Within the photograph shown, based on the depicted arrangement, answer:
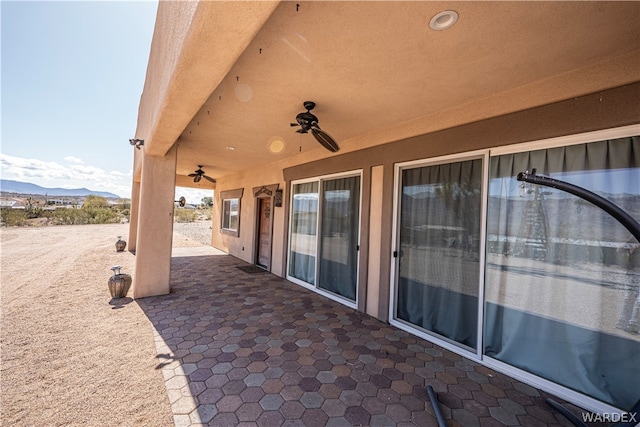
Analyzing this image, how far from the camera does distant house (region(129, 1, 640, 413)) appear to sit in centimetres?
163

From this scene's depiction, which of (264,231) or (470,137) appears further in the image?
(264,231)

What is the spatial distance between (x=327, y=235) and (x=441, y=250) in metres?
2.17

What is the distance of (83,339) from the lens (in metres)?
2.77

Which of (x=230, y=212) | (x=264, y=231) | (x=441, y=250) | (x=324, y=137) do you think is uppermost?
(x=324, y=137)

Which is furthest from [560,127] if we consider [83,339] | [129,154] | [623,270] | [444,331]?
[129,154]


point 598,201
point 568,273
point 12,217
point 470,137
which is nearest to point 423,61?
point 470,137

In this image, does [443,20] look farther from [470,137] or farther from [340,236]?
[340,236]

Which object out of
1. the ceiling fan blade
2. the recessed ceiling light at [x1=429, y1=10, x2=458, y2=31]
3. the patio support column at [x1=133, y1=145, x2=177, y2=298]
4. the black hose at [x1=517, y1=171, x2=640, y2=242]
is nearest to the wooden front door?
the patio support column at [x1=133, y1=145, x2=177, y2=298]

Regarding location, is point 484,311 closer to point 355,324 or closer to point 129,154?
point 355,324

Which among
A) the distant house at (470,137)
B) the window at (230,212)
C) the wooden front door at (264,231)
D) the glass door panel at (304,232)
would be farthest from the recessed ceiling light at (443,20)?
the window at (230,212)

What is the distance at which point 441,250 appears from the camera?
9.84 feet

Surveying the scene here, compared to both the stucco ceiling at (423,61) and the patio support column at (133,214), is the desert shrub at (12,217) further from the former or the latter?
the stucco ceiling at (423,61)

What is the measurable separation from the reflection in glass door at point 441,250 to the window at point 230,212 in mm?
5872

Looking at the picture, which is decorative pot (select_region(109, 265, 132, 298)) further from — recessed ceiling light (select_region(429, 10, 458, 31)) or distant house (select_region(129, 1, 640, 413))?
recessed ceiling light (select_region(429, 10, 458, 31))
